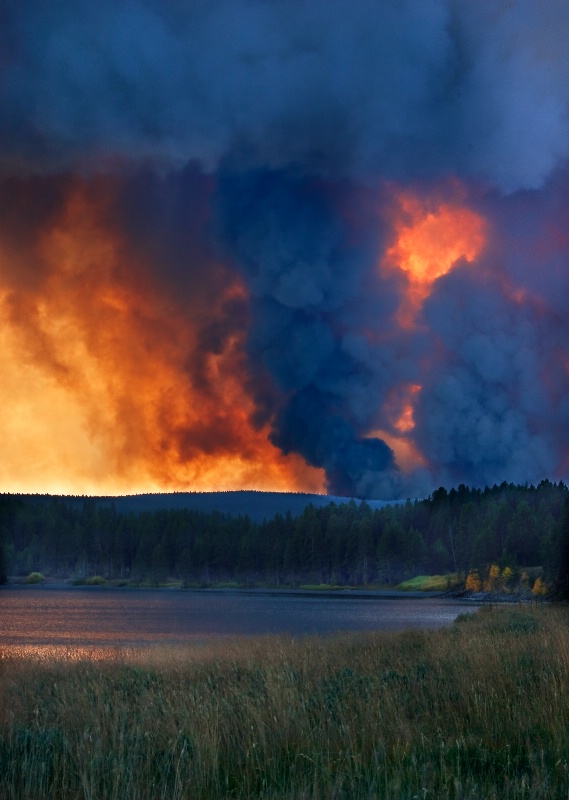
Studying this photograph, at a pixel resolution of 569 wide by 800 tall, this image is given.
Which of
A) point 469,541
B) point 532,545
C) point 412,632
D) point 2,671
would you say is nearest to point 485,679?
point 2,671

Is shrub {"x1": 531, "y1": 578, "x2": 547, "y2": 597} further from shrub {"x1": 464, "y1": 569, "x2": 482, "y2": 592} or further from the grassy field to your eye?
the grassy field

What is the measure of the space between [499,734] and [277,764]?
356 cm

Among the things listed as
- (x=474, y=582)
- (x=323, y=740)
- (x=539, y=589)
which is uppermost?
(x=323, y=740)

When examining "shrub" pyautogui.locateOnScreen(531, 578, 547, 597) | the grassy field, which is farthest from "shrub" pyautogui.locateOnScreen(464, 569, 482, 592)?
the grassy field

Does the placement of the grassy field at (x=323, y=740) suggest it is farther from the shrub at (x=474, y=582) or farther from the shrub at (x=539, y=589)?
the shrub at (x=474, y=582)

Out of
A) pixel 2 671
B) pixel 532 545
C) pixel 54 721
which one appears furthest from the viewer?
pixel 532 545

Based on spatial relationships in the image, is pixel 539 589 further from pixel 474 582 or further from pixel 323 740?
pixel 323 740

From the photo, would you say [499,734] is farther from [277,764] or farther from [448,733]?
[277,764]

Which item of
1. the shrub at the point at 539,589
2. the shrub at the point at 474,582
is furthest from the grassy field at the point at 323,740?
the shrub at the point at 474,582

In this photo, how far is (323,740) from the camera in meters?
12.8

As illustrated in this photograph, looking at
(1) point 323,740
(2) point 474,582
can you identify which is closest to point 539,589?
(2) point 474,582

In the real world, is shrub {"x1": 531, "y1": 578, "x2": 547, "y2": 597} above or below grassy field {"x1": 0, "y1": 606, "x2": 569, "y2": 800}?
below

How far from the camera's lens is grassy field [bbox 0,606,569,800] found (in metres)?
9.95

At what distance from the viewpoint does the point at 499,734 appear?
40.8ft
